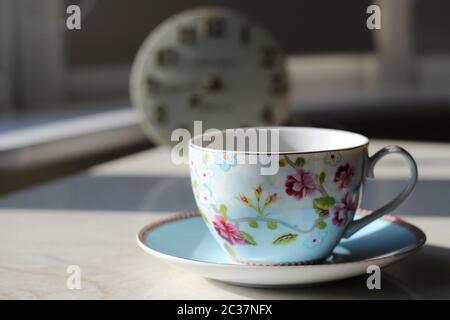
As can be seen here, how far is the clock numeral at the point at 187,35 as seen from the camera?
1.21 metres

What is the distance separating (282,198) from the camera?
1.73ft

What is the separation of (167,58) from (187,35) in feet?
0.16

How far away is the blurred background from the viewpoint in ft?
5.32

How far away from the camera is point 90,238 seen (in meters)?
0.71

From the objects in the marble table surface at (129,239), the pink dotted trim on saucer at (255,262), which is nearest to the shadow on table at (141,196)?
the marble table surface at (129,239)

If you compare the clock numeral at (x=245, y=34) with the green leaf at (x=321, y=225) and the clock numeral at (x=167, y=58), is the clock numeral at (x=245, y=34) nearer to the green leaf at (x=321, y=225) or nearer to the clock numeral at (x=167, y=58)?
the clock numeral at (x=167, y=58)

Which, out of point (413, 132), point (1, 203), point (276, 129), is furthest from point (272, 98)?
point (413, 132)

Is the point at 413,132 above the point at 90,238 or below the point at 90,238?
below

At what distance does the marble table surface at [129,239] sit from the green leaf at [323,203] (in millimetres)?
58

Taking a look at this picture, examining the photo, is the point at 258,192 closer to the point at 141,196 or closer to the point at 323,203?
the point at 323,203

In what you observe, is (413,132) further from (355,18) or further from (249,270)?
(249,270)

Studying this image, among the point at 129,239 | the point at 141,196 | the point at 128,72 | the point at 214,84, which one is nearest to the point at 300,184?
the point at 129,239

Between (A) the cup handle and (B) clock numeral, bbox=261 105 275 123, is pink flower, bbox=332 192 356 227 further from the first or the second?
(B) clock numeral, bbox=261 105 275 123
